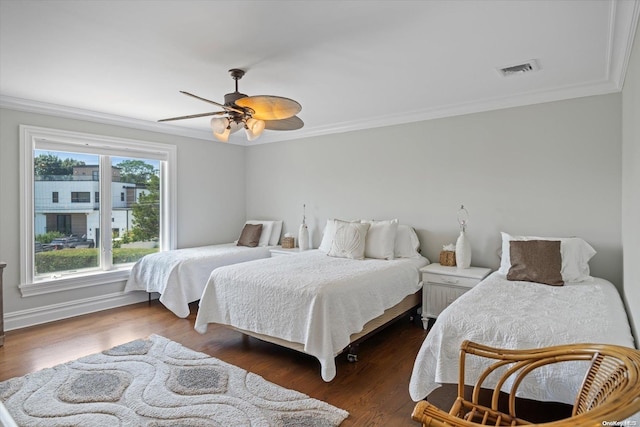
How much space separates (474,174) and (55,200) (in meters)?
4.81

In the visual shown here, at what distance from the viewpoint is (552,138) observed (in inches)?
139

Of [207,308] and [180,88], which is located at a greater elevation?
[180,88]

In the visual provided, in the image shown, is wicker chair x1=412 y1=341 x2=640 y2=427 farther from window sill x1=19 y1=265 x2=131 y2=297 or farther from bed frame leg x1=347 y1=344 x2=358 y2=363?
window sill x1=19 y1=265 x2=131 y2=297

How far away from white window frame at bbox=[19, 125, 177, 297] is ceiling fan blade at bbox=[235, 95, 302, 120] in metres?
2.77

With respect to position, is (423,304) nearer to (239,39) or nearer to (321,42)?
(321,42)

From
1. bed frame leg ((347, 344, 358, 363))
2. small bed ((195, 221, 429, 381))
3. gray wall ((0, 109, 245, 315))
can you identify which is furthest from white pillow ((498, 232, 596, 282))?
gray wall ((0, 109, 245, 315))

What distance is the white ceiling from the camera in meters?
2.02

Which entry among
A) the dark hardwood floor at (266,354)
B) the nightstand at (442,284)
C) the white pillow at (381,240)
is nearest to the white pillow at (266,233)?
the dark hardwood floor at (266,354)

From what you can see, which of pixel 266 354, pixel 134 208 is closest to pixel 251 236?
pixel 134 208

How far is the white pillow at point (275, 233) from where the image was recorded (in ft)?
18.5

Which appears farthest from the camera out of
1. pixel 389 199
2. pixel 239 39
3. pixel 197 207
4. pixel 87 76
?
pixel 197 207

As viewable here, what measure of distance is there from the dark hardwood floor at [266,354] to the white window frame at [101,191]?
17.6 inches

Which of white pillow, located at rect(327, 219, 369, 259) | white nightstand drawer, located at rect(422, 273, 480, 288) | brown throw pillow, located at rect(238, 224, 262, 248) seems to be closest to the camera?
white nightstand drawer, located at rect(422, 273, 480, 288)

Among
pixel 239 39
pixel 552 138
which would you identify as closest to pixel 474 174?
pixel 552 138
